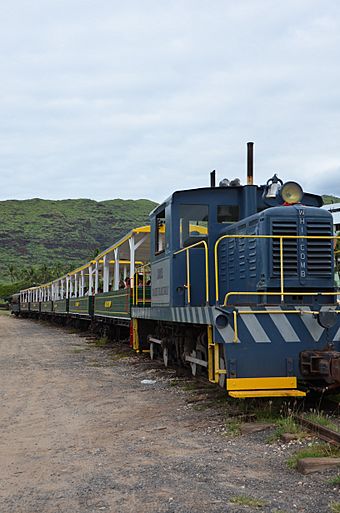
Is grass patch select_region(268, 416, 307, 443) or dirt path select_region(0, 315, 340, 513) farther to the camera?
grass patch select_region(268, 416, 307, 443)

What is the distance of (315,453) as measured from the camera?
16.2 ft

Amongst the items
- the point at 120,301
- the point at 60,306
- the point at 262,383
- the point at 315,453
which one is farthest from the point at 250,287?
the point at 60,306

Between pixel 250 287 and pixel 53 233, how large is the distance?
514ft

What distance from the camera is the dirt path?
411 centimetres

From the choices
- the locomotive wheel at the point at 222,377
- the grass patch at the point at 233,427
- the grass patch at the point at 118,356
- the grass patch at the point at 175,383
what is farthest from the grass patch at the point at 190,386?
the grass patch at the point at 118,356

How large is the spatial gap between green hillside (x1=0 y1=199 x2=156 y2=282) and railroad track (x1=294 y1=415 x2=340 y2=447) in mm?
104207

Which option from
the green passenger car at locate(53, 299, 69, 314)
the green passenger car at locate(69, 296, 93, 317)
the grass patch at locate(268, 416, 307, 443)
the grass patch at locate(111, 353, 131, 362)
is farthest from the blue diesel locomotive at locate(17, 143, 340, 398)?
the green passenger car at locate(53, 299, 69, 314)

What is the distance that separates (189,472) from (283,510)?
3.55 ft

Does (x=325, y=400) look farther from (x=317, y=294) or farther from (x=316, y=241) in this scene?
(x=316, y=241)

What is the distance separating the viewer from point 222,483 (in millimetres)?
4465

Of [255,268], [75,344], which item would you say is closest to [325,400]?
[255,268]

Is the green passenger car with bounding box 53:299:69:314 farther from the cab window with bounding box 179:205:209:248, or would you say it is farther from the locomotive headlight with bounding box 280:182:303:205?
the locomotive headlight with bounding box 280:182:303:205

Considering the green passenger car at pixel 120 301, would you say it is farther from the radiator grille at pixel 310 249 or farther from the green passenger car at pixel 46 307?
the green passenger car at pixel 46 307

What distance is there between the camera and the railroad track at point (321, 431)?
5.19 metres
